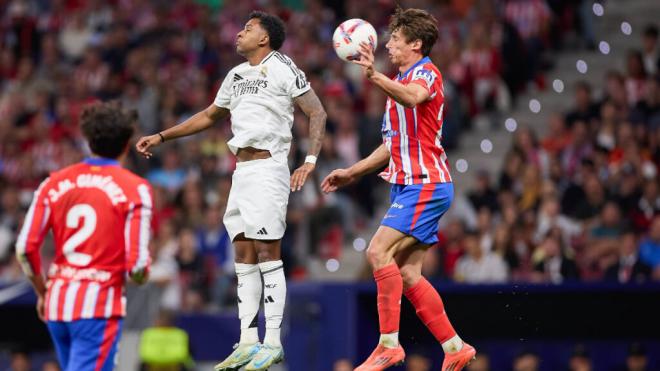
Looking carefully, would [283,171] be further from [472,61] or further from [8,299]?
[472,61]

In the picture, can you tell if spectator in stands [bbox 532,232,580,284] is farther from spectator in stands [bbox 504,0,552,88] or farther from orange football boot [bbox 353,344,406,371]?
orange football boot [bbox 353,344,406,371]

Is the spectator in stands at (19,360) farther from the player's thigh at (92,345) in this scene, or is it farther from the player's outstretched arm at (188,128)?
the player's thigh at (92,345)

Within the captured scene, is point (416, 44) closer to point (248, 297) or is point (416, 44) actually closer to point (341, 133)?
point (248, 297)

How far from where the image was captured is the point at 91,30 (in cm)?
2494

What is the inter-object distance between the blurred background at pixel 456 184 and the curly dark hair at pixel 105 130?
5905 mm

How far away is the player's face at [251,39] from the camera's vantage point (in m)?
9.28

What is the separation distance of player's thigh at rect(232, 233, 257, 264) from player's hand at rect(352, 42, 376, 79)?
1.59 metres

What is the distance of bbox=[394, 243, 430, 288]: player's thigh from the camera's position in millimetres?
9250

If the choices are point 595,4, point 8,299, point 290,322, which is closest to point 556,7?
point 595,4

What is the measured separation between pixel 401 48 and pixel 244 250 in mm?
1837

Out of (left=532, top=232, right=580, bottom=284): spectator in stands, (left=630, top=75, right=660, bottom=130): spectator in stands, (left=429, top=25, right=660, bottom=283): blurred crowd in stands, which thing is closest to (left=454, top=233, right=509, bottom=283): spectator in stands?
(left=429, top=25, right=660, bottom=283): blurred crowd in stands

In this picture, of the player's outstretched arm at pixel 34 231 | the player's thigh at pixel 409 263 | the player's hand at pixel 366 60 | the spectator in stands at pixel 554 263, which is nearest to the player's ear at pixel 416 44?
the player's hand at pixel 366 60

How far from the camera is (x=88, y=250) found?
866 cm

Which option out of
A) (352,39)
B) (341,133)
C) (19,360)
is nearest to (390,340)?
(352,39)
